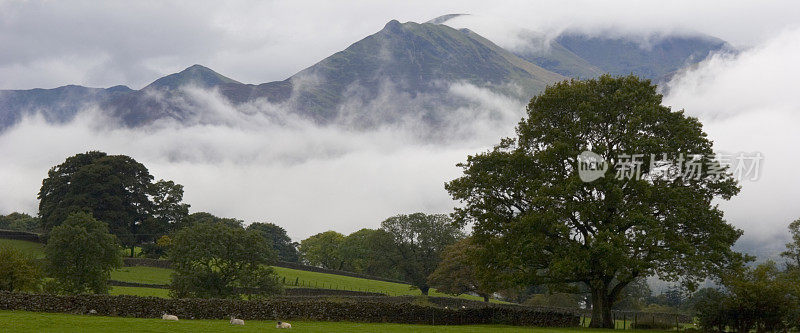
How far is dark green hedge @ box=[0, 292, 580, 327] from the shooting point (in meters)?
35.3

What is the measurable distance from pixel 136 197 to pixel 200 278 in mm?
51514

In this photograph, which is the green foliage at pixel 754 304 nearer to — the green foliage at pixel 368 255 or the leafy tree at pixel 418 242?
the leafy tree at pixel 418 242

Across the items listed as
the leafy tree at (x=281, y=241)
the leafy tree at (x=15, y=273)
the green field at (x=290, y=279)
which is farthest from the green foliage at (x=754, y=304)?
the leafy tree at (x=281, y=241)

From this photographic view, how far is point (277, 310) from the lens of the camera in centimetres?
4112

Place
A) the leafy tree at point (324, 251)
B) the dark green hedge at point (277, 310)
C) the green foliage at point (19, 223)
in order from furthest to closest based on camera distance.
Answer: the green foliage at point (19, 223)
the leafy tree at point (324, 251)
the dark green hedge at point (277, 310)

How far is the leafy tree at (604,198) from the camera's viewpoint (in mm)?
38125

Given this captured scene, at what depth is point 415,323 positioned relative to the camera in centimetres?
4481

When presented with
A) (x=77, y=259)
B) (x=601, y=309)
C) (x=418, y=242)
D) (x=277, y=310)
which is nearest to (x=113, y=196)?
(x=77, y=259)

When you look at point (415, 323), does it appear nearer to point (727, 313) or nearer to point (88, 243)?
point (727, 313)

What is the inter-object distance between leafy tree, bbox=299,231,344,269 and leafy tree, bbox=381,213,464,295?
A: 32575 mm

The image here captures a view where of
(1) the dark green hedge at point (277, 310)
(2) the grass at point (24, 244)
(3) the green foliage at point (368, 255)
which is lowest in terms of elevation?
(1) the dark green hedge at point (277, 310)

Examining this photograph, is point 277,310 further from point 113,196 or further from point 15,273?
point 113,196

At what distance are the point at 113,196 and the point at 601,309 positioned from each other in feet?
239

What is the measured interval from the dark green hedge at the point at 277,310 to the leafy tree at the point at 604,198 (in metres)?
6.21
